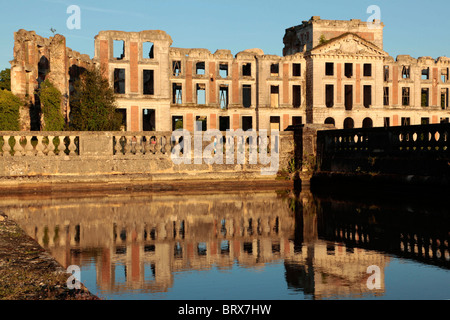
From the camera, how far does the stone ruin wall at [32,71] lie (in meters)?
35.5

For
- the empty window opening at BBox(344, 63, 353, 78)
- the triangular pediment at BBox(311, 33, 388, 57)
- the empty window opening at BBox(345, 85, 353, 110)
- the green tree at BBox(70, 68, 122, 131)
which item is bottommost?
the green tree at BBox(70, 68, 122, 131)

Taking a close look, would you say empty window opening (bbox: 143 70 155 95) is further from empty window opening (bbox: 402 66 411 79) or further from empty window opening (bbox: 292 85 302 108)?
empty window opening (bbox: 402 66 411 79)

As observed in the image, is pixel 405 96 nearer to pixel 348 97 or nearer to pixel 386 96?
pixel 386 96

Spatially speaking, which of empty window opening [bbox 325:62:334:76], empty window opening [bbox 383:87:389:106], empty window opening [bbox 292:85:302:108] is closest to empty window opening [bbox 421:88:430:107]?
empty window opening [bbox 383:87:389:106]

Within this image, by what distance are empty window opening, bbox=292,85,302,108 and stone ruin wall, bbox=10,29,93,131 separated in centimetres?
2168

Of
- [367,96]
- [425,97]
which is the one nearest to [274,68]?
[367,96]

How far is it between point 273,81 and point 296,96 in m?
3.61

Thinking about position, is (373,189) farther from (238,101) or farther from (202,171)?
(238,101)

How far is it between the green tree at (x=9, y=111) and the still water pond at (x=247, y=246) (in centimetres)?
2012

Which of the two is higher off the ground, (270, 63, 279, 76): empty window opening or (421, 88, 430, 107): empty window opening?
(270, 63, 279, 76): empty window opening

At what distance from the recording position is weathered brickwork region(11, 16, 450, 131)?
139ft

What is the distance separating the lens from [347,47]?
48.3m

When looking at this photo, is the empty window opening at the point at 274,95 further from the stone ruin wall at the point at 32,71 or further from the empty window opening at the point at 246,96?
the stone ruin wall at the point at 32,71

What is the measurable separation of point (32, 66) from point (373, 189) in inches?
1195
